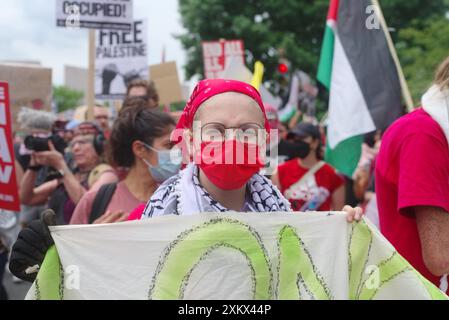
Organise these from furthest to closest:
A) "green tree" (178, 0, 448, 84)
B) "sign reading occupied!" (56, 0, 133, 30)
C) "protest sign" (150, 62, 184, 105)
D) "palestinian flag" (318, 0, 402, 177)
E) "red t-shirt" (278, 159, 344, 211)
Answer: "green tree" (178, 0, 448, 84), "protest sign" (150, 62, 184, 105), "sign reading occupied!" (56, 0, 133, 30), "red t-shirt" (278, 159, 344, 211), "palestinian flag" (318, 0, 402, 177)

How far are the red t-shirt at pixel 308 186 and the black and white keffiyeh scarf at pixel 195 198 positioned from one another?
3.22 metres

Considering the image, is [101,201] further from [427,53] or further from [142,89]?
[427,53]

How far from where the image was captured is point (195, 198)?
1.89m

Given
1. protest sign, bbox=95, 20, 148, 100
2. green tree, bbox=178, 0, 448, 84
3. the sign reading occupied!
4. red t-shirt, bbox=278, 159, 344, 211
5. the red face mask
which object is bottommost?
red t-shirt, bbox=278, 159, 344, 211

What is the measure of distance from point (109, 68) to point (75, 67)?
47.7 metres

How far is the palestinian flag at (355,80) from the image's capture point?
4.39 metres

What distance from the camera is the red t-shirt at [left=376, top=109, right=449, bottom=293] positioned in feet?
7.11

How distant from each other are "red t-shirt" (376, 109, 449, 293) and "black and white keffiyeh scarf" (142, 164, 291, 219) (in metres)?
0.45

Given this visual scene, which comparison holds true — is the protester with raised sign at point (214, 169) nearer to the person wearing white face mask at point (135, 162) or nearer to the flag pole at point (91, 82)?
the person wearing white face mask at point (135, 162)

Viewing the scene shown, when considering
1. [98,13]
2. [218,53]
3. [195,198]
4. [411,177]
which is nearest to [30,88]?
[98,13]

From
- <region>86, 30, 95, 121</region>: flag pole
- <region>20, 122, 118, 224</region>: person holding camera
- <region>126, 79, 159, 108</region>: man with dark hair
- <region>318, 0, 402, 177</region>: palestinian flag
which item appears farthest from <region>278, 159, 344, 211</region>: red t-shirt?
<region>86, 30, 95, 121</region>: flag pole

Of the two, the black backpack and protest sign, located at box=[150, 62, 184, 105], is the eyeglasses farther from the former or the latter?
protest sign, located at box=[150, 62, 184, 105]
